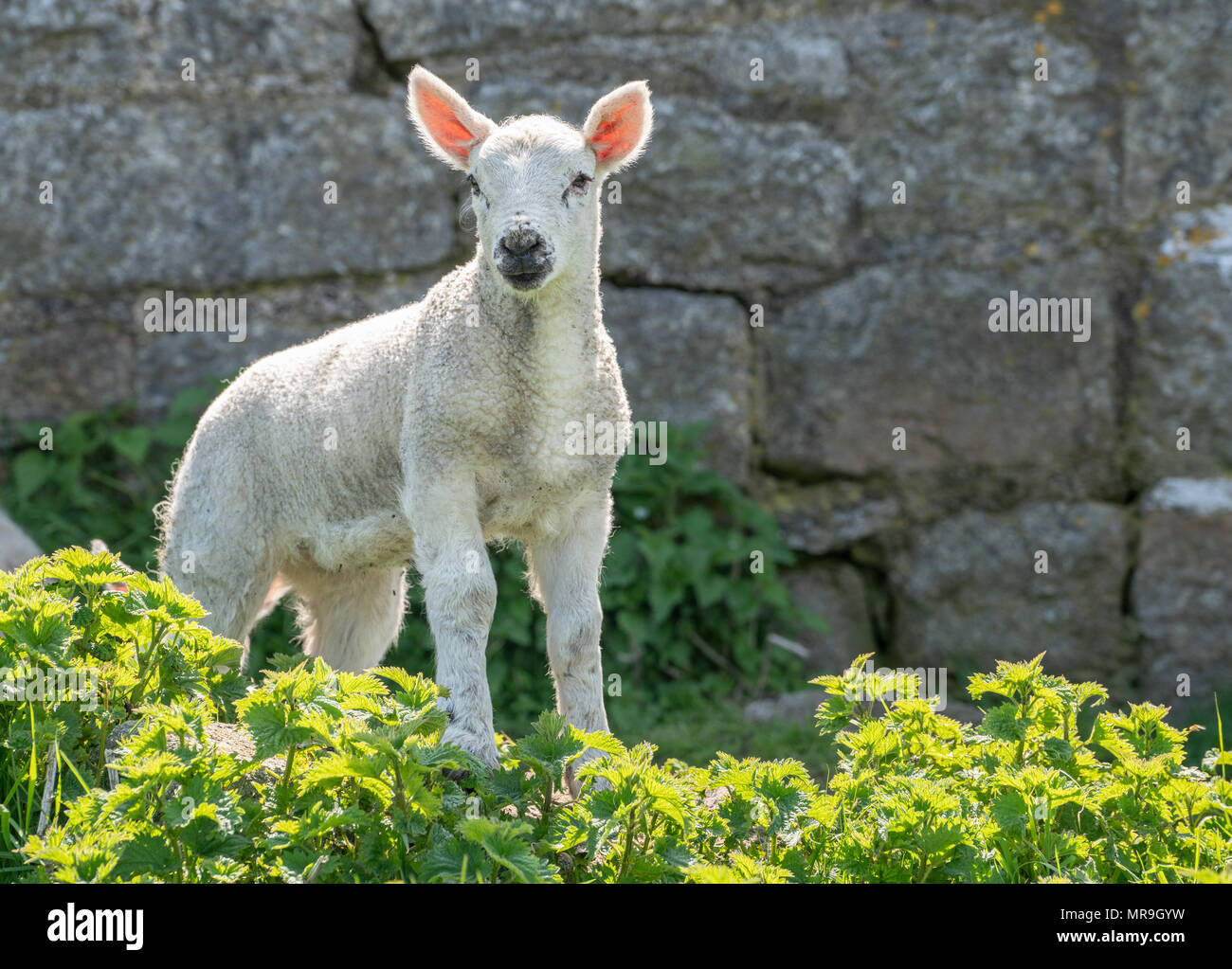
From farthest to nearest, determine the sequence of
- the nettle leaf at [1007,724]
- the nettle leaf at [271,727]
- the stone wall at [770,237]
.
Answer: the stone wall at [770,237]
the nettle leaf at [1007,724]
the nettle leaf at [271,727]

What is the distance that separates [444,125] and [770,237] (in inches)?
116

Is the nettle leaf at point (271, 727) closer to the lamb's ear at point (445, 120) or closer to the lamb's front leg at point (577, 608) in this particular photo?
the lamb's front leg at point (577, 608)

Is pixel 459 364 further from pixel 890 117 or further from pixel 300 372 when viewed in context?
pixel 890 117

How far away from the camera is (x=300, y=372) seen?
14.1 ft

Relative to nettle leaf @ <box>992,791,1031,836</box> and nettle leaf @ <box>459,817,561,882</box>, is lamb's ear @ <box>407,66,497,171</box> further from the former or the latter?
nettle leaf @ <box>992,791,1031,836</box>

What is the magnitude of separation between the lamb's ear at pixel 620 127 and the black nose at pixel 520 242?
520 millimetres

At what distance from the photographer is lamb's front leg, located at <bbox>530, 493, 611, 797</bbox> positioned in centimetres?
373

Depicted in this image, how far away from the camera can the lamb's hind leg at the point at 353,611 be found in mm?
4605

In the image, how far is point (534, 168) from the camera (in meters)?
3.55

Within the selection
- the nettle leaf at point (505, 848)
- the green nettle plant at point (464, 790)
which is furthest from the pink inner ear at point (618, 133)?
the nettle leaf at point (505, 848)

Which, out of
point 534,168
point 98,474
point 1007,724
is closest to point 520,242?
point 534,168

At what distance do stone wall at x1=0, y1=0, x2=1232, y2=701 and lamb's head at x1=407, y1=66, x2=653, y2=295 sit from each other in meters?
2.67

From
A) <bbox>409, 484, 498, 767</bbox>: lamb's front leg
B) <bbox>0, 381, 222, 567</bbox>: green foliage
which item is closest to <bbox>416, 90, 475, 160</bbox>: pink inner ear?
<bbox>409, 484, 498, 767</bbox>: lamb's front leg
